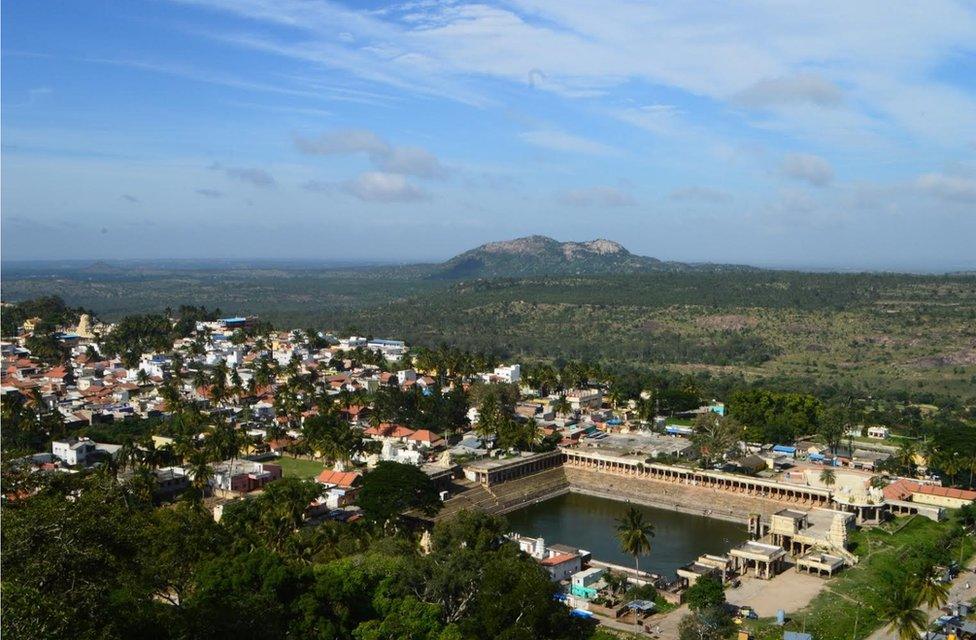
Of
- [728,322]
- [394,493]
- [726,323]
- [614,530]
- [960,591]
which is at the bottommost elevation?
[614,530]

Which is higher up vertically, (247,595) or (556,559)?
(247,595)

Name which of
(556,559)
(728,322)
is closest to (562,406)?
(556,559)

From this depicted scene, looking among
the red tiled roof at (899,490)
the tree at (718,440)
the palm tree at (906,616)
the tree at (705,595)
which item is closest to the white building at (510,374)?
the tree at (718,440)

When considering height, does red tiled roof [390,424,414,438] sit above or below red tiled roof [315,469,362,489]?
above

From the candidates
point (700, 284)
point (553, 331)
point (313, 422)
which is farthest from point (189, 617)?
point (700, 284)

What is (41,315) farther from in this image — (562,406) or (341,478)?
(341,478)

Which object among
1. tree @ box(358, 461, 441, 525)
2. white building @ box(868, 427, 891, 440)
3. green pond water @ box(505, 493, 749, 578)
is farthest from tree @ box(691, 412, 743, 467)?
tree @ box(358, 461, 441, 525)

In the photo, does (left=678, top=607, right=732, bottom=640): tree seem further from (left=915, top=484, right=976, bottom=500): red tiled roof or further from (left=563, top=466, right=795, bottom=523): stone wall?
(left=915, top=484, right=976, bottom=500): red tiled roof

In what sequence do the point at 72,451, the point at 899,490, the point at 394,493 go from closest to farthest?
the point at 394,493, the point at 899,490, the point at 72,451
